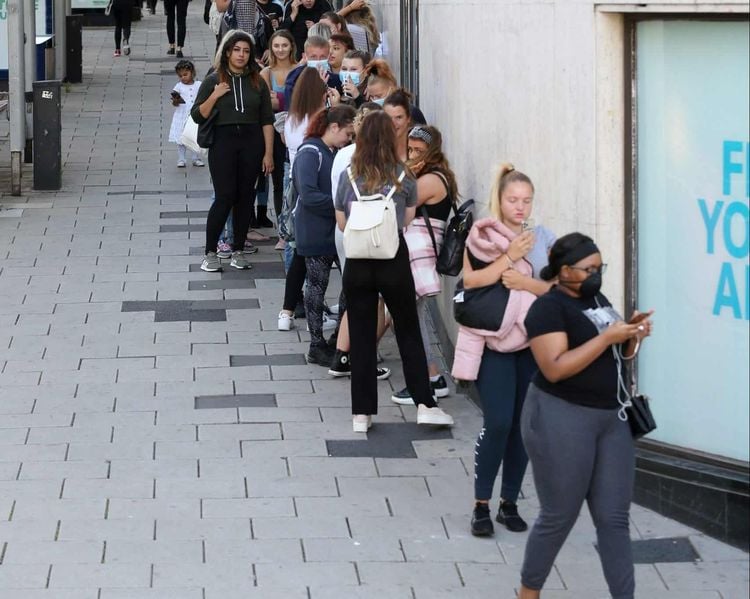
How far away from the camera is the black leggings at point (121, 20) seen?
81.1ft

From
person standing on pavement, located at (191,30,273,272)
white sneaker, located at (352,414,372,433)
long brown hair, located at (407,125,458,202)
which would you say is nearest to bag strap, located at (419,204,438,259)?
long brown hair, located at (407,125,458,202)

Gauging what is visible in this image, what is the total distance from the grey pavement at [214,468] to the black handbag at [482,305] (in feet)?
3.29

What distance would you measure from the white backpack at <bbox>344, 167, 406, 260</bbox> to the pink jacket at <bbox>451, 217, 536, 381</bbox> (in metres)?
1.07

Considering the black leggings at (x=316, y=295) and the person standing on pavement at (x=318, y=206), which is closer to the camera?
the person standing on pavement at (x=318, y=206)

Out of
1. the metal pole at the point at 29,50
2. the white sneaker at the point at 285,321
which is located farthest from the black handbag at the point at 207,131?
the metal pole at the point at 29,50

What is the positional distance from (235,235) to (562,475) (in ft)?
22.1

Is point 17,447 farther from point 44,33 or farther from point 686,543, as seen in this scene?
point 44,33

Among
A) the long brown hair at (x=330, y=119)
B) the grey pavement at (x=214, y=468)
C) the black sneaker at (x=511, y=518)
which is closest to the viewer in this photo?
the grey pavement at (x=214, y=468)

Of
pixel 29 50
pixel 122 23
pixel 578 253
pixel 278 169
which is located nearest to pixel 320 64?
pixel 278 169

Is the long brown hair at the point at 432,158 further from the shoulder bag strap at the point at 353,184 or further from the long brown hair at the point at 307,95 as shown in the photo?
the long brown hair at the point at 307,95

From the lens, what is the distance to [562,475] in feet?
17.3

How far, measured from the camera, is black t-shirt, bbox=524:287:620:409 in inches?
205

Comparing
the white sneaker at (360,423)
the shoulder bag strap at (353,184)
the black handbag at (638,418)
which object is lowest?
the white sneaker at (360,423)

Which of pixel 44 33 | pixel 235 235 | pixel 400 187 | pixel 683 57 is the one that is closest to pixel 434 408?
pixel 400 187
